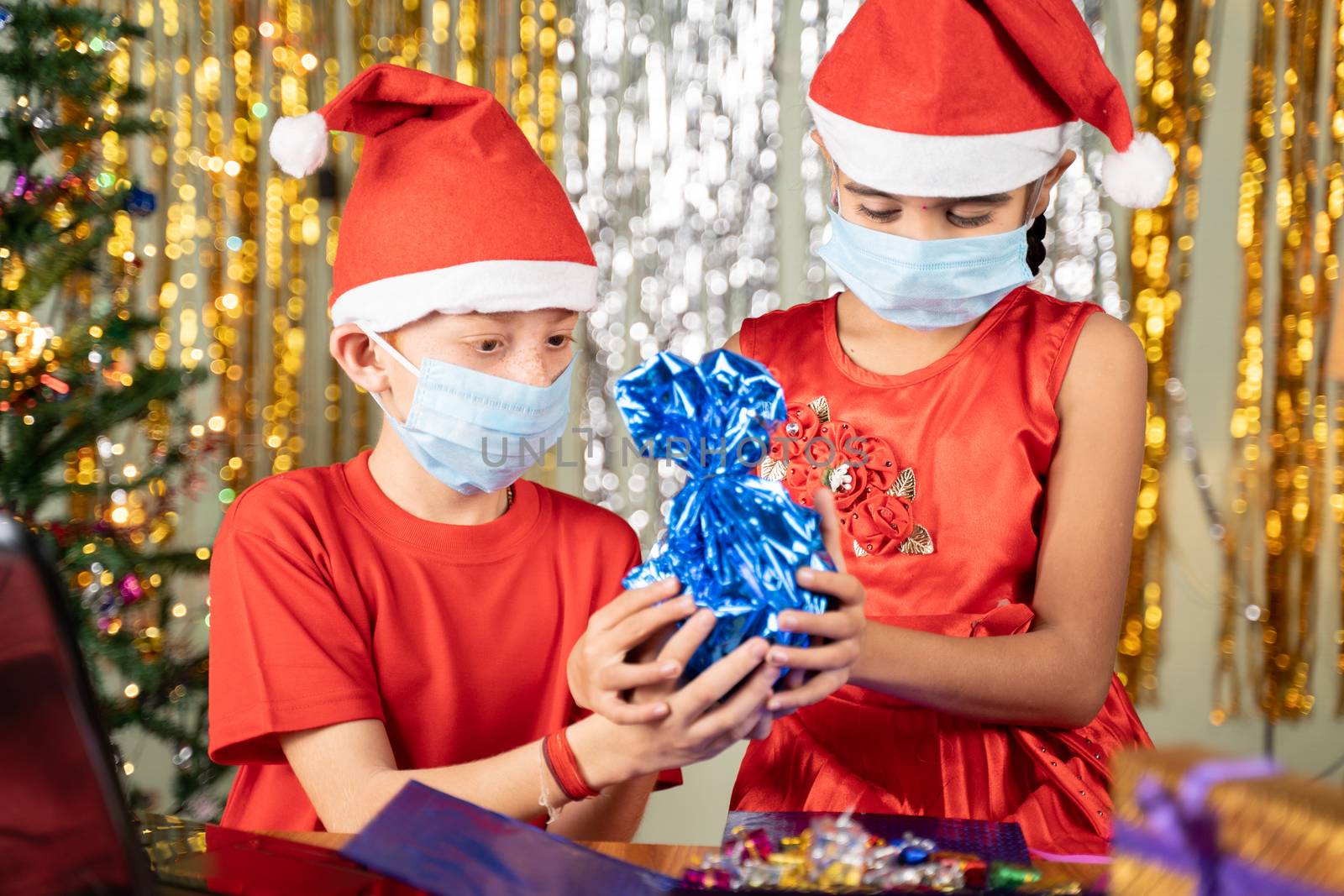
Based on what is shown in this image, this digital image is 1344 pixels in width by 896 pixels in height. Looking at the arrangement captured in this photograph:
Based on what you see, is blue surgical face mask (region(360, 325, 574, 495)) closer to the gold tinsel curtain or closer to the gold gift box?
the gold gift box

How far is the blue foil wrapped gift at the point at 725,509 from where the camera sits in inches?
32.3

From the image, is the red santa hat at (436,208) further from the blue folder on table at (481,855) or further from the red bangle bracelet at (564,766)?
the blue folder on table at (481,855)

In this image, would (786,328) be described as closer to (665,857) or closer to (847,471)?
(847,471)

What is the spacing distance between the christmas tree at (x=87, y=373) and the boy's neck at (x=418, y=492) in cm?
89

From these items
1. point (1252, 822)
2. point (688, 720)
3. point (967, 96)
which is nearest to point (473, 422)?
point (688, 720)

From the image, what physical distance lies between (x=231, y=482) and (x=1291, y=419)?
2.49 meters

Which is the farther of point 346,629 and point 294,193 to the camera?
point 294,193

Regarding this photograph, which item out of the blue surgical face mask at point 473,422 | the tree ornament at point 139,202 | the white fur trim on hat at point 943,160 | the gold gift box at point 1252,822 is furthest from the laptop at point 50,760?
the tree ornament at point 139,202

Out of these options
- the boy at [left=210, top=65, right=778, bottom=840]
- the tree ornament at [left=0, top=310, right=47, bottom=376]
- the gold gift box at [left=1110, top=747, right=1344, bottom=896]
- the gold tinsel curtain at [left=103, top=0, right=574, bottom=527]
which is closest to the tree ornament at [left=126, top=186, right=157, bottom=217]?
the tree ornament at [left=0, top=310, right=47, bottom=376]

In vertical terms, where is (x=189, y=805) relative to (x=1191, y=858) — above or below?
below

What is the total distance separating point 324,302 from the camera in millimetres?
3051

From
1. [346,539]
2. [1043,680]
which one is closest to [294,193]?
[346,539]

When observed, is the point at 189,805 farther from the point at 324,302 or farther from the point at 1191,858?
the point at 1191,858

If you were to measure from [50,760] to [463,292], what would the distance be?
705mm
